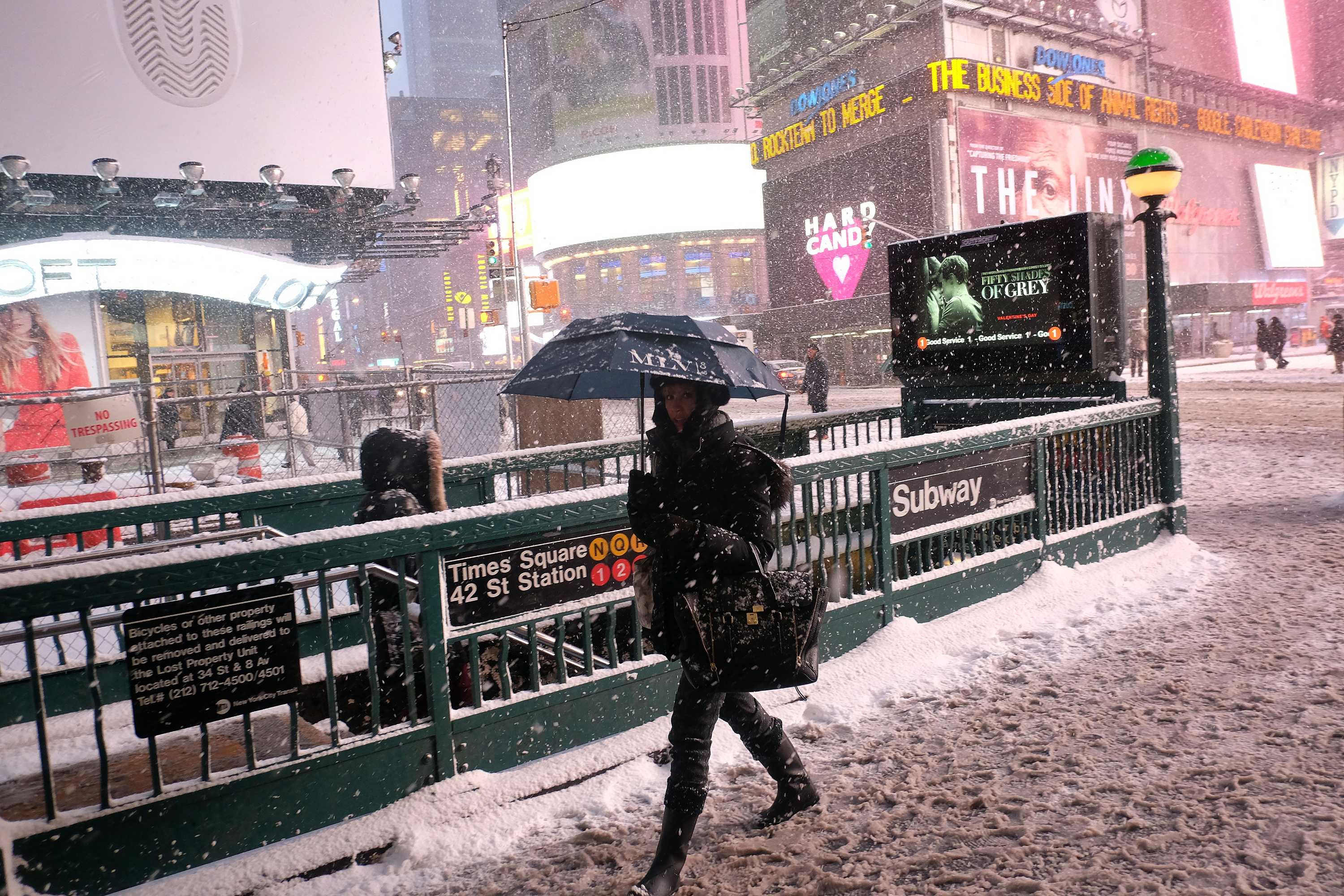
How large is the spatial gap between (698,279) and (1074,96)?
49.5 metres

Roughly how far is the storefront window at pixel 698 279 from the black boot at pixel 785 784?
9150 centimetres

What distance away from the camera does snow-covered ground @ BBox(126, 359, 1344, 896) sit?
3324 millimetres

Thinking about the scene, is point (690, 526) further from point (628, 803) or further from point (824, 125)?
point (824, 125)

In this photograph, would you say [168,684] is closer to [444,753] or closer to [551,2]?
[444,753]

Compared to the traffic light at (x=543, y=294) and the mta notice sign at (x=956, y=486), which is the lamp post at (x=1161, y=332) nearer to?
the mta notice sign at (x=956, y=486)

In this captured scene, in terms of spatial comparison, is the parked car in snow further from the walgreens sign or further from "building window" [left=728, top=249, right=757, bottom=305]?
"building window" [left=728, top=249, right=757, bottom=305]

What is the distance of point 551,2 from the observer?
119500 mm

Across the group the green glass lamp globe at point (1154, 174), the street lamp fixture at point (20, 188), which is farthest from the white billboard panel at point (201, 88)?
the green glass lamp globe at point (1154, 174)

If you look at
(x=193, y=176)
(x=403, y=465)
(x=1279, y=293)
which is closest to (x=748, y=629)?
(x=403, y=465)

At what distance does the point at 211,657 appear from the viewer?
327cm

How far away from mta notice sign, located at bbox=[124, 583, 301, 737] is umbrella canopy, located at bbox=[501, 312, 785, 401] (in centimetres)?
132

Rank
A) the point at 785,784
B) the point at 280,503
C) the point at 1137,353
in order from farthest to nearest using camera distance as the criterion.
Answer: the point at 1137,353
the point at 280,503
the point at 785,784

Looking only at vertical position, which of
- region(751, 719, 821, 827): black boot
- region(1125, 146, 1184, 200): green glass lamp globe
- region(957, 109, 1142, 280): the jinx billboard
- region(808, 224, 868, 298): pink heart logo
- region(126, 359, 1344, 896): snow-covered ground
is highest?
region(957, 109, 1142, 280): the jinx billboard

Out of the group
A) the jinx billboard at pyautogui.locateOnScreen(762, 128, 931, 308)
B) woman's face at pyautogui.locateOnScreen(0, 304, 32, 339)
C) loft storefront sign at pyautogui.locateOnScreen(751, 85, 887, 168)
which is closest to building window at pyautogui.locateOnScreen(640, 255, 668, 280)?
loft storefront sign at pyautogui.locateOnScreen(751, 85, 887, 168)
